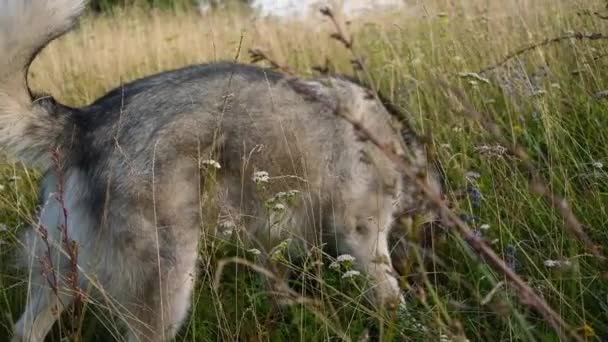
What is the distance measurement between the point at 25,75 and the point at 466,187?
1691mm

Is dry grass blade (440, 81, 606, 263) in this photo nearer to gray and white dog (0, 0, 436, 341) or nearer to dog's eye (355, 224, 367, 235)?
gray and white dog (0, 0, 436, 341)

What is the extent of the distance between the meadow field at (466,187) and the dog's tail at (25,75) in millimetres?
206

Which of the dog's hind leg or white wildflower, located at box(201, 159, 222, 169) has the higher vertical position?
white wildflower, located at box(201, 159, 222, 169)

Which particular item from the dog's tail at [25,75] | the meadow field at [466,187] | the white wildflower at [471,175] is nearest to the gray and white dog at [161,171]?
the dog's tail at [25,75]

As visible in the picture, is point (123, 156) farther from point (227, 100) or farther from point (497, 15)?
point (497, 15)

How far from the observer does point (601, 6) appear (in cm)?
428

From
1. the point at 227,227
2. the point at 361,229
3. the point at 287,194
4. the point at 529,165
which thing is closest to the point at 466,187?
the point at 361,229

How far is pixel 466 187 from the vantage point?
2541 mm

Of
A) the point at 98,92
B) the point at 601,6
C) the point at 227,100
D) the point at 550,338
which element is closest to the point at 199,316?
the point at 227,100

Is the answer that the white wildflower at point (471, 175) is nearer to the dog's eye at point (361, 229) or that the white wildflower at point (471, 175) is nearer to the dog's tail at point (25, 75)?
the dog's eye at point (361, 229)

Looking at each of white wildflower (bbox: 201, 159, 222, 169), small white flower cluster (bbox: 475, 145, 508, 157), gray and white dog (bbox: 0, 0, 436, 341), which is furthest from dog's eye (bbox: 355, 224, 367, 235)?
white wildflower (bbox: 201, 159, 222, 169)

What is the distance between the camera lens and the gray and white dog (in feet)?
7.41

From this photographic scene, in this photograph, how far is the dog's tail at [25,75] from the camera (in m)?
2.19

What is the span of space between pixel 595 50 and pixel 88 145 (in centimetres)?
277
